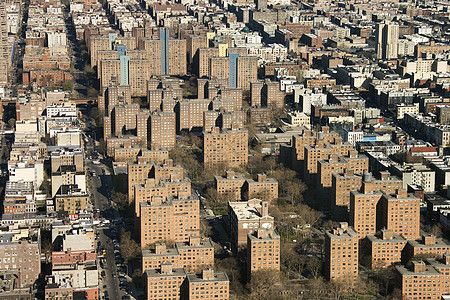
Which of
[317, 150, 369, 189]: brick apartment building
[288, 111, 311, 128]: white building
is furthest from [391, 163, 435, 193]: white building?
[288, 111, 311, 128]: white building

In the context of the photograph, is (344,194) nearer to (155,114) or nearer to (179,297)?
(179,297)

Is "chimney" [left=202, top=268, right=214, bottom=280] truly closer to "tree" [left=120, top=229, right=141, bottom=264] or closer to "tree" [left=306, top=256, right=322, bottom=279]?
"tree" [left=306, top=256, right=322, bottom=279]

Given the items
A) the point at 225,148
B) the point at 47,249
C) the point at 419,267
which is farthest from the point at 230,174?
the point at 419,267

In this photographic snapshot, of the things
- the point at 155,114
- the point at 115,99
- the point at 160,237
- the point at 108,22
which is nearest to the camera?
the point at 160,237

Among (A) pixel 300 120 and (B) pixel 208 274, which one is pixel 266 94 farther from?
(B) pixel 208 274

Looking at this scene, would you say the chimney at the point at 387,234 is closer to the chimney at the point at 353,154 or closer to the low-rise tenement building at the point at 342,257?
the low-rise tenement building at the point at 342,257

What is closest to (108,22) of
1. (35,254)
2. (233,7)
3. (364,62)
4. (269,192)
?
(233,7)
